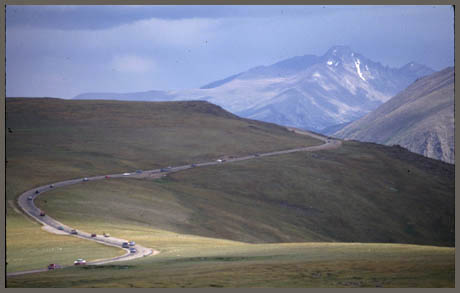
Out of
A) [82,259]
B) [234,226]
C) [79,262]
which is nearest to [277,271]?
[79,262]

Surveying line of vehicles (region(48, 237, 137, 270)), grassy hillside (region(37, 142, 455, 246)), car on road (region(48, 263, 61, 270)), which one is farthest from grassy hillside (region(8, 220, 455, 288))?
grassy hillside (region(37, 142, 455, 246))

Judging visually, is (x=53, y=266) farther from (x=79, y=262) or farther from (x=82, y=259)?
(x=82, y=259)

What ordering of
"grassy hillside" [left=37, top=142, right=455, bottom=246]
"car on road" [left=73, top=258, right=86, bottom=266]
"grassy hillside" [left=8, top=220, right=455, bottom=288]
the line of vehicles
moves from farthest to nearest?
"grassy hillside" [left=37, top=142, right=455, bottom=246]
"car on road" [left=73, top=258, right=86, bottom=266]
the line of vehicles
"grassy hillside" [left=8, top=220, right=455, bottom=288]

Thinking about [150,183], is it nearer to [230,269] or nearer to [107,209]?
[107,209]

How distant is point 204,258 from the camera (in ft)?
192

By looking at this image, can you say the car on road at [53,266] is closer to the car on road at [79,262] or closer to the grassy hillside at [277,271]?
the car on road at [79,262]

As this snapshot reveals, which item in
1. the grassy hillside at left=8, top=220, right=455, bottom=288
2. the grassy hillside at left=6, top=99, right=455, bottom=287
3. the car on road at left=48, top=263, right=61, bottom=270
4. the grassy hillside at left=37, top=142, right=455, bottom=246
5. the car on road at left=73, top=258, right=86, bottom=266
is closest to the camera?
the grassy hillside at left=8, top=220, right=455, bottom=288

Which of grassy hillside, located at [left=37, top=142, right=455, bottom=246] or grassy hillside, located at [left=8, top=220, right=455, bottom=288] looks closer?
grassy hillside, located at [left=8, top=220, right=455, bottom=288]

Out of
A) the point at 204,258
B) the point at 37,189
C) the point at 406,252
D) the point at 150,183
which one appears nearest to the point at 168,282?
the point at 204,258

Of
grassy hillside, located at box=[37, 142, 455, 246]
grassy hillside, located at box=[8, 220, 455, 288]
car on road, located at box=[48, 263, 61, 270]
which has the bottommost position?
grassy hillside, located at box=[37, 142, 455, 246]

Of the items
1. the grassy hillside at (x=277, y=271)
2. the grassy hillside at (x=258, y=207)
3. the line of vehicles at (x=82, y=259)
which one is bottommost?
the grassy hillside at (x=258, y=207)

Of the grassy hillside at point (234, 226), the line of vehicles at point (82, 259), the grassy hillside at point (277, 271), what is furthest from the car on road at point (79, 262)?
the grassy hillside at point (277, 271)

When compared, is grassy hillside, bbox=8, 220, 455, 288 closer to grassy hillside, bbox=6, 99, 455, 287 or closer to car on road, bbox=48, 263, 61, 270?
grassy hillside, bbox=6, 99, 455, 287

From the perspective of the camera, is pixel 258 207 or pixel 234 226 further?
pixel 258 207
